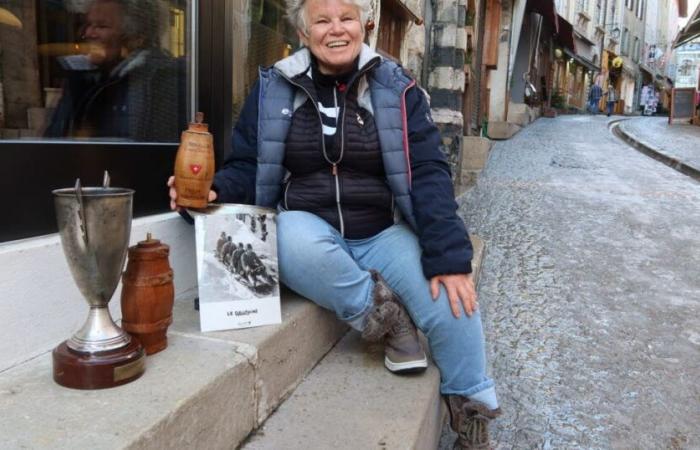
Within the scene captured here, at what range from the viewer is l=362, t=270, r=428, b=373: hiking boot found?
1973 mm

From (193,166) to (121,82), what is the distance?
2.07ft

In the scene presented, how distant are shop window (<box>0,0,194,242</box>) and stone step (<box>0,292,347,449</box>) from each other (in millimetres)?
482

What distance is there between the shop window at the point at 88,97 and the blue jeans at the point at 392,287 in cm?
58

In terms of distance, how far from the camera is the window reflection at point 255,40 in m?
2.66

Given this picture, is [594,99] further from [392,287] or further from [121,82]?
[121,82]

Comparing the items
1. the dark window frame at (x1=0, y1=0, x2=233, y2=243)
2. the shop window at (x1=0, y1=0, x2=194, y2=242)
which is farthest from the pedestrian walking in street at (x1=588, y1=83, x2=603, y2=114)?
the shop window at (x1=0, y1=0, x2=194, y2=242)

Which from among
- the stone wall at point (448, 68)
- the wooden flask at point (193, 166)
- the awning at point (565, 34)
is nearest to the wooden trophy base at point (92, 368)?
the wooden flask at point (193, 166)

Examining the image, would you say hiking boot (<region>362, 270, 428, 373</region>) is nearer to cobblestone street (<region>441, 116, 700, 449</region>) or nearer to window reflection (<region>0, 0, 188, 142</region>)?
cobblestone street (<region>441, 116, 700, 449</region>)

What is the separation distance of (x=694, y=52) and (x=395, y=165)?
48.1 metres

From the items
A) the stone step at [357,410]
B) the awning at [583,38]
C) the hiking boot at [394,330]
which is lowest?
the stone step at [357,410]

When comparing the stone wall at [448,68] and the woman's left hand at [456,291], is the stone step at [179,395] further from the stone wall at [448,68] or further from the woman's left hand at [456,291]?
the stone wall at [448,68]

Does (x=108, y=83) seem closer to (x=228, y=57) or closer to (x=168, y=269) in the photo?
(x=228, y=57)

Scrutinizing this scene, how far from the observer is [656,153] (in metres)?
10.4

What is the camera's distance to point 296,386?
1943mm
